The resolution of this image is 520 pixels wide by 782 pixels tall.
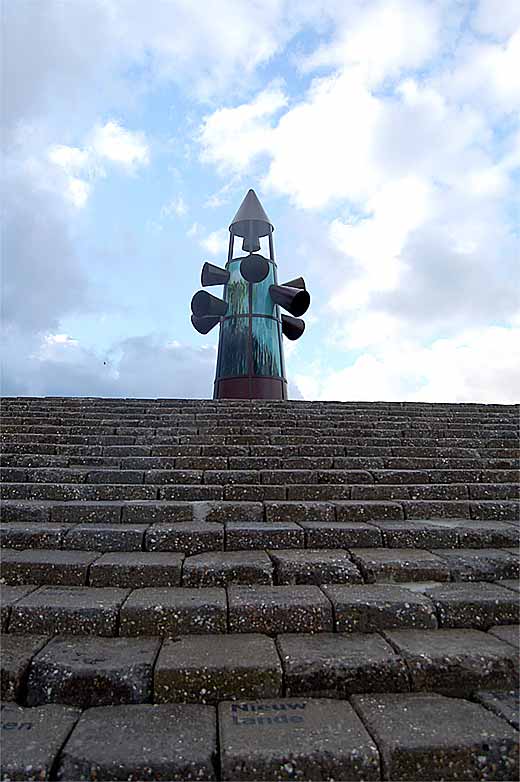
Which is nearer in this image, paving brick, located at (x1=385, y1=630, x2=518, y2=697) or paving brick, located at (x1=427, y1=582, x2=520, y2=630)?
paving brick, located at (x1=385, y1=630, x2=518, y2=697)

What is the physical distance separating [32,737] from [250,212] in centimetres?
1432

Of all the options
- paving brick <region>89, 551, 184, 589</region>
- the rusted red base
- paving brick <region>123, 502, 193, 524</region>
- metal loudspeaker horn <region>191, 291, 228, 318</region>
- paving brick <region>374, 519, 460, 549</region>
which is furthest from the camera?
metal loudspeaker horn <region>191, 291, 228, 318</region>

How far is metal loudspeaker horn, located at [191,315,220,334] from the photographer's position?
42.5 feet

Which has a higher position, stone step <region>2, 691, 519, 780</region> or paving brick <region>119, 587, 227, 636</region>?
paving brick <region>119, 587, 227, 636</region>

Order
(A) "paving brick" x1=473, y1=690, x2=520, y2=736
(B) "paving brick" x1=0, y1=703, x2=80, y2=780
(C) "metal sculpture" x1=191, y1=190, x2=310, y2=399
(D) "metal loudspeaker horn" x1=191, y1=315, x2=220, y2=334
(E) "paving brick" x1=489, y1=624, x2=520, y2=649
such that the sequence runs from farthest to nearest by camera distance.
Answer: (D) "metal loudspeaker horn" x1=191, y1=315, x2=220, y2=334, (C) "metal sculpture" x1=191, y1=190, x2=310, y2=399, (E) "paving brick" x1=489, y1=624, x2=520, y2=649, (A) "paving brick" x1=473, y1=690, x2=520, y2=736, (B) "paving brick" x1=0, y1=703, x2=80, y2=780

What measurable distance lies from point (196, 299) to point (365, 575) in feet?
35.2

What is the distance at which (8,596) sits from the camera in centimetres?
254

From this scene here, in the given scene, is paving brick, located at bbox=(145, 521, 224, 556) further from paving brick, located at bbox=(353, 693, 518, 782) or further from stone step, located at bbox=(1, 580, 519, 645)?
paving brick, located at bbox=(353, 693, 518, 782)

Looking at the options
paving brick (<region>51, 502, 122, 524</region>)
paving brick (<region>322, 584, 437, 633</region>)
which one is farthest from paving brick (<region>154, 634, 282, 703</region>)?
paving brick (<region>51, 502, 122, 524</region>)

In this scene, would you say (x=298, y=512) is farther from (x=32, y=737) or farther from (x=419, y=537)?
(x=32, y=737)

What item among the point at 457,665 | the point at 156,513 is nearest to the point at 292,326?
the point at 156,513

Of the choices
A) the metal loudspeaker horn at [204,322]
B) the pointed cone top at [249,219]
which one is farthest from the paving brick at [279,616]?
the pointed cone top at [249,219]

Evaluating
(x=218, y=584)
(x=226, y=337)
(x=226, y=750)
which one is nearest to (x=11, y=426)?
(x=218, y=584)

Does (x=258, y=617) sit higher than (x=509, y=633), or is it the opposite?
(x=258, y=617)
